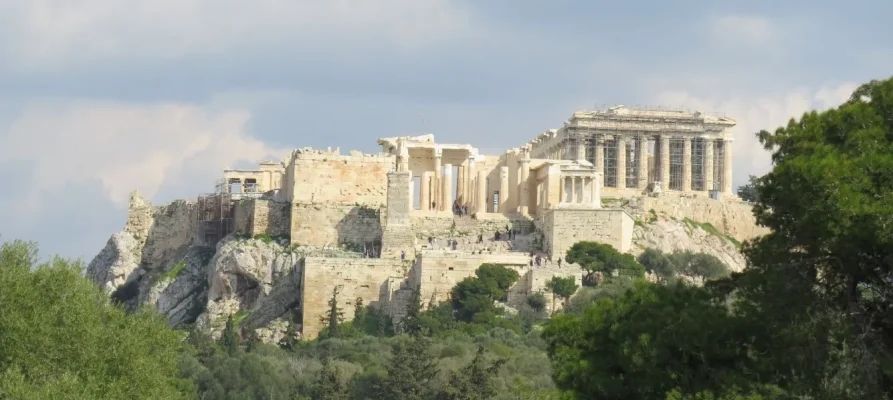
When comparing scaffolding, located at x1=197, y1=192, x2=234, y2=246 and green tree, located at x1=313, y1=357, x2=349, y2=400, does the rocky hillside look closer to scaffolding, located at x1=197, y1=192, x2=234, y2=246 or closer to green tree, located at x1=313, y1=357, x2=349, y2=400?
scaffolding, located at x1=197, y1=192, x2=234, y2=246

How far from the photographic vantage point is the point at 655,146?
91.2 meters

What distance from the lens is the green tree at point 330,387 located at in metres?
57.6

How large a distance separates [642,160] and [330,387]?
35281 mm

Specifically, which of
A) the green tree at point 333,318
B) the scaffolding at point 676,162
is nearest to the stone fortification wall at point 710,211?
the scaffolding at point 676,162

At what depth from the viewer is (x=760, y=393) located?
30.6 metres

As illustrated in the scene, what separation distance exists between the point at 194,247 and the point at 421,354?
2856 cm

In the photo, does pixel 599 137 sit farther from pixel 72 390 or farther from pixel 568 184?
pixel 72 390

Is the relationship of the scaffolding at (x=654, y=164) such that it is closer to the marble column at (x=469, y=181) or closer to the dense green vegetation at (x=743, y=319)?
the marble column at (x=469, y=181)

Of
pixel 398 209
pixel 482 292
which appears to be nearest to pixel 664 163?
pixel 398 209

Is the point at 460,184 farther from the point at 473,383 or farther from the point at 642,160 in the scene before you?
the point at 473,383

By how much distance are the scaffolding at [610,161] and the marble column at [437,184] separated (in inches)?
401

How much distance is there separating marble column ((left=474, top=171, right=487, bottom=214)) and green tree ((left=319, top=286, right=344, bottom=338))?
10.0 meters

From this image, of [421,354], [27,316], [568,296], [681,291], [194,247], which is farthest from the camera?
[194,247]

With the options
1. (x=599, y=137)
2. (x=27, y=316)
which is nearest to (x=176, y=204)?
(x=599, y=137)
